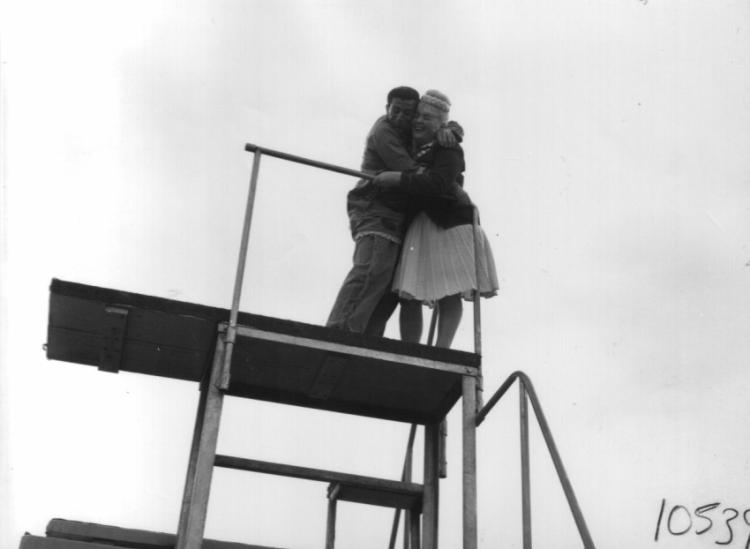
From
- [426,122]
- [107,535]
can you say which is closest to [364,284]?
[426,122]

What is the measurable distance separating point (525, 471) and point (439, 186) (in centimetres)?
213

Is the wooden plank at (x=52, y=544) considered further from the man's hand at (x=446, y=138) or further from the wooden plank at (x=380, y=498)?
the man's hand at (x=446, y=138)

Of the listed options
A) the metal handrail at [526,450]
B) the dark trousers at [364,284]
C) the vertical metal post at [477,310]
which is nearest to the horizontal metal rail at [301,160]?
the dark trousers at [364,284]

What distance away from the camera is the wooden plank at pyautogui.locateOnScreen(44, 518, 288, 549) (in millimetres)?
5605

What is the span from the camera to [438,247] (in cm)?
680

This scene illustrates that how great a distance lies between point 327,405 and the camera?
677 cm

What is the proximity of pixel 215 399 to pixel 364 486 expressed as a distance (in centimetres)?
122

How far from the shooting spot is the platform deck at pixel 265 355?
19.0 ft

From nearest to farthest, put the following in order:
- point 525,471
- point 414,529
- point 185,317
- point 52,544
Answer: point 52,544 < point 525,471 < point 185,317 < point 414,529

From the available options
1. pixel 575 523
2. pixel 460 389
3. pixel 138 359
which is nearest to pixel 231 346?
pixel 138 359

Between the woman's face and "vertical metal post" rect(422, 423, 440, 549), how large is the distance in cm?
208

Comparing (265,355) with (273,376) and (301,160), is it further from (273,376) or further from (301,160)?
(301,160)

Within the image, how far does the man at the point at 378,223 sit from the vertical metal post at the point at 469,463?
3.07ft

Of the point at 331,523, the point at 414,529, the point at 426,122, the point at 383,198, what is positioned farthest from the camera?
the point at 331,523
